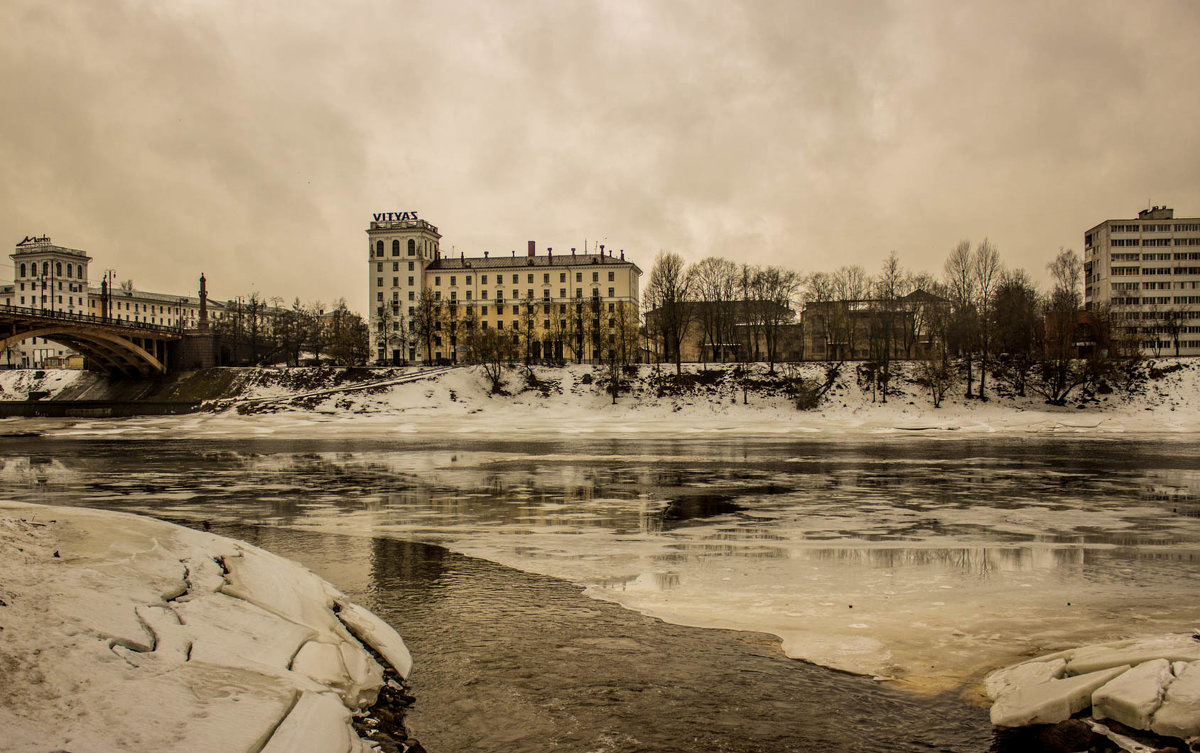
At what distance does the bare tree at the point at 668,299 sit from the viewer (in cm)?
7875

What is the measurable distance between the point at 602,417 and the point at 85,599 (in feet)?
189

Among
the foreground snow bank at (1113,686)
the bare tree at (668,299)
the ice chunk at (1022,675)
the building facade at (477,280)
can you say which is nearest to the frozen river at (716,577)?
the ice chunk at (1022,675)

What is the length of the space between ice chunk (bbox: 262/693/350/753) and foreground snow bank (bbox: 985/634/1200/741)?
5513mm

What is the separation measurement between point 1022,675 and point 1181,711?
175 centimetres

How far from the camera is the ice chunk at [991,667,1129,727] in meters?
6.38

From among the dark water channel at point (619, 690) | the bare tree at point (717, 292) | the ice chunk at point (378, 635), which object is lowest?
the dark water channel at point (619, 690)

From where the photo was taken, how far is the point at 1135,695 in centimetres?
598

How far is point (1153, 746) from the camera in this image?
18.0ft

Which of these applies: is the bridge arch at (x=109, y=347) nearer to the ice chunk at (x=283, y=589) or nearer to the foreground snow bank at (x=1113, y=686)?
the ice chunk at (x=283, y=589)

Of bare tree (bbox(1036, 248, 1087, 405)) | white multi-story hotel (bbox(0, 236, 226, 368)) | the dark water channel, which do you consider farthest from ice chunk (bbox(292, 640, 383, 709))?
white multi-story hotel (bbox(0, 236, 226, 368))

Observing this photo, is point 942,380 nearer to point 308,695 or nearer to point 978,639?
point 978,639

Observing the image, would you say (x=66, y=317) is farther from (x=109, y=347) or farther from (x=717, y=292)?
(x=717, y=292)

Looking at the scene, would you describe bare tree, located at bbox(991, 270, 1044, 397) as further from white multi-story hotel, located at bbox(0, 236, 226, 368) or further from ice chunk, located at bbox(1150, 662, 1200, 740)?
white multi-story hotel, located at bbox(0, 236, 226, 368)

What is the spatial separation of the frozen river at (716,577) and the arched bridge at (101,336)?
176 feet
